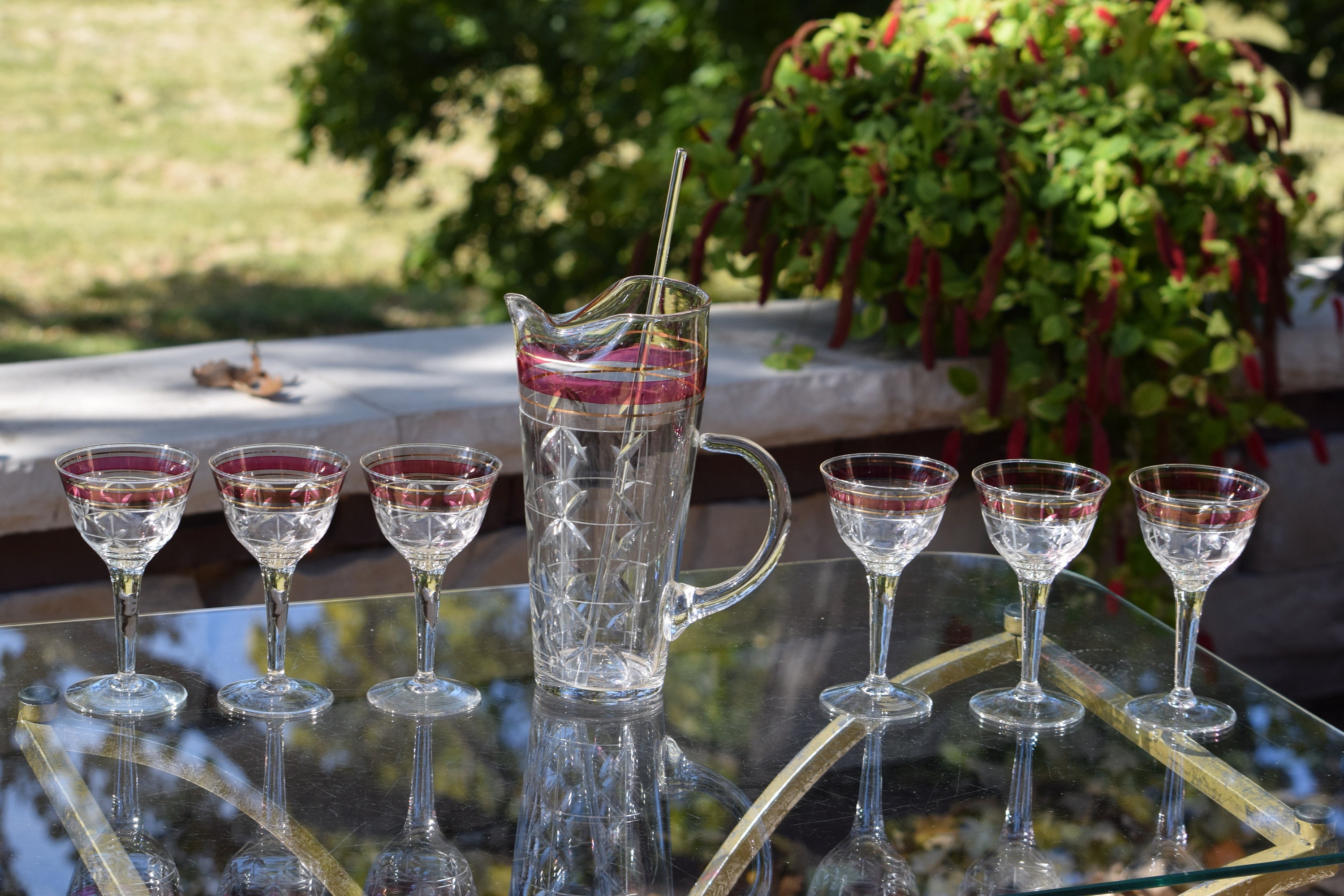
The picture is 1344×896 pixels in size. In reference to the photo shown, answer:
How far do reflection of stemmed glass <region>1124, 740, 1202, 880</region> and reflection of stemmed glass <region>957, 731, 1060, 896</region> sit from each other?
0.21 ft

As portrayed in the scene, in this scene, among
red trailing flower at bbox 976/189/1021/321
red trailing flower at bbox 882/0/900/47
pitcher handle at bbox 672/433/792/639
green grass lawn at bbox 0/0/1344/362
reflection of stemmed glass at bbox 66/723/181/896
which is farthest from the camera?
green grass lawn at bbox 0/0/1344/362

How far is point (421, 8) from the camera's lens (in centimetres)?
462

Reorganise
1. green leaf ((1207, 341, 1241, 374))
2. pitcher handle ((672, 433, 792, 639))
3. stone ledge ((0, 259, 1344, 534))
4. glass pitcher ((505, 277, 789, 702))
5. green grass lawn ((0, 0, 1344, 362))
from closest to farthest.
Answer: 1. glass pitcher ((505, 277, 789, 702))
2. pitcher handle ((672, 433, 792, 639))
3. stone ledge ((0, 259, 1344, 534))
4. green leaf ((1207, 341, 1241, 374))
5. green grass lawn ((0, 0, 1344, 362))

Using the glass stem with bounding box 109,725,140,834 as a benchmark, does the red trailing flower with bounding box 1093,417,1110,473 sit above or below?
above

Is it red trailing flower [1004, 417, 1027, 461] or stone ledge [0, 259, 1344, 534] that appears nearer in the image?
stone ledge [0, 259, 1344, 534]

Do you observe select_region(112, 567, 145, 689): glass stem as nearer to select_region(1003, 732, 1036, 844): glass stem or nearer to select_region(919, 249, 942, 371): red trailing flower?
select_region(1003, 732, 1036, 844): glass stem

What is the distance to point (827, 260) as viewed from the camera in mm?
2121

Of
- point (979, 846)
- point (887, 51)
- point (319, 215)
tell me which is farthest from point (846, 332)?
point (319, 215)

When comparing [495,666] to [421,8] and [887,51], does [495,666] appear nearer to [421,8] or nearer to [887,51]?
[887,51]

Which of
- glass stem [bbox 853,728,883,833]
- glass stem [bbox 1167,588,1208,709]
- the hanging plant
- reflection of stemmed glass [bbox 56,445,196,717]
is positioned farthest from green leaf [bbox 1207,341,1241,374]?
reflection of stemmed glass [bbox 56,445,196,717]

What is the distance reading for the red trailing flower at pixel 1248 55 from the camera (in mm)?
2217

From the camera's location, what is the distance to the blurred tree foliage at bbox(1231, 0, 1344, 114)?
3.99 m

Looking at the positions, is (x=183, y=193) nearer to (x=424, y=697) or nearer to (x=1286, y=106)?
(x=1286, y=106)

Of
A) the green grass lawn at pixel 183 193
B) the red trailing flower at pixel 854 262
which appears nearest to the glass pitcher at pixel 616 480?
the red trailing flower at pixel 854 262
